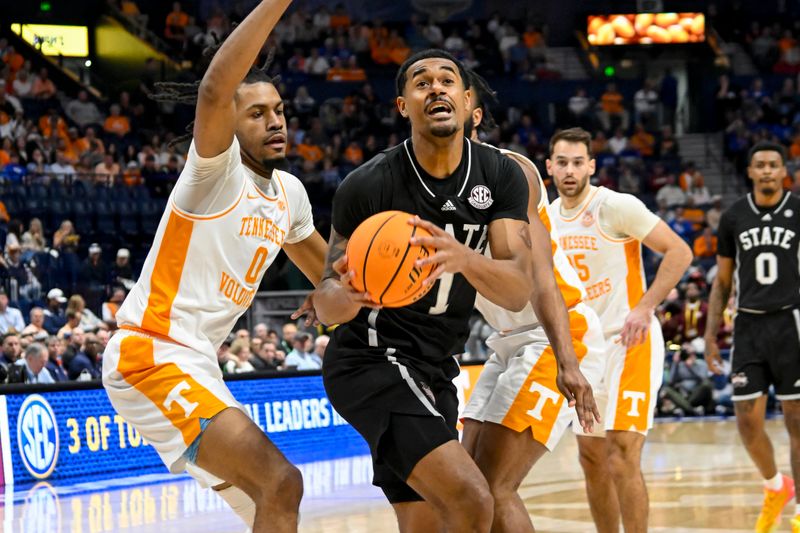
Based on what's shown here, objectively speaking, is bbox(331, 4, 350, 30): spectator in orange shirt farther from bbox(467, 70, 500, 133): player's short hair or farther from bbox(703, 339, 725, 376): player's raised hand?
bbox(467, 70, 500, 133): player's short hair

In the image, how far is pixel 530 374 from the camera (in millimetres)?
5430

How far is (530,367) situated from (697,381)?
1256 cm

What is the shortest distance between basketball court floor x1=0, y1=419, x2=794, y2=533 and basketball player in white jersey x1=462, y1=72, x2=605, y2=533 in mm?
2534

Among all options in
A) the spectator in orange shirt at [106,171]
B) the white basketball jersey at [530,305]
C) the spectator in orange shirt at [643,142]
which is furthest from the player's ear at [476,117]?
the spectator in orange shirt at [643,142]

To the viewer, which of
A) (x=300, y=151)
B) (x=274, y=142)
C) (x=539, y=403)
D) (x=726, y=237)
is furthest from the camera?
(x=300, y=151)

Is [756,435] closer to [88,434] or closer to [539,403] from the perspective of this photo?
[539,403]

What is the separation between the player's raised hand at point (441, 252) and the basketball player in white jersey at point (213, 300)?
1014mm

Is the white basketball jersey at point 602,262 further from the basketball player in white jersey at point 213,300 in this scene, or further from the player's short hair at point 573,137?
the basketball player in white jersey at point 213,300

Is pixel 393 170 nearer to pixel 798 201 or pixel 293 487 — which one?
pixel 293 487

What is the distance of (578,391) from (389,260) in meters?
1.00

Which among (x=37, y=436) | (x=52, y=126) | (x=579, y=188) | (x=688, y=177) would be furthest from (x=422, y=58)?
(x=688, y=177)

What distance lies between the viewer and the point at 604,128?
24781 mm

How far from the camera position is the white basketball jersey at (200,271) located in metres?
4.87

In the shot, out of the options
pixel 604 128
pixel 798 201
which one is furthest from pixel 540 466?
pixel 604 128
